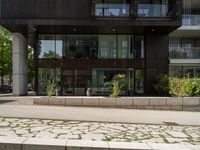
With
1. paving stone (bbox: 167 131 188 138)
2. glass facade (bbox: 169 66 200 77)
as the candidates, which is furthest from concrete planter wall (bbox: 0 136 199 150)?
glass facade (bbox: 169 66 200 77)

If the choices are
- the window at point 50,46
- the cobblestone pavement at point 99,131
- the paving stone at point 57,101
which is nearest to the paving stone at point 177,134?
the cobblestone pavement at point 99,131

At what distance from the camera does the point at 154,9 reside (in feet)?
91.1

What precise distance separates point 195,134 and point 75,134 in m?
3.85

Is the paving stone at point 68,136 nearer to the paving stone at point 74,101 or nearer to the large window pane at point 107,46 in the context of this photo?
the paving stone at point 74,101

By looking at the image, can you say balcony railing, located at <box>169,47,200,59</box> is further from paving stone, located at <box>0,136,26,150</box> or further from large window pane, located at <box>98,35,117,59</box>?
paving stone, located at <box>0,136,26,150</box>

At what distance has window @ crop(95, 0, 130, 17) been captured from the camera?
90.5 feet

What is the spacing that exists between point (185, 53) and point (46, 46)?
14604 mm

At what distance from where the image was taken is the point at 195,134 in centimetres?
1100

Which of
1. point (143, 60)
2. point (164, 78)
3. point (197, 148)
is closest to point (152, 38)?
point (143, 60)

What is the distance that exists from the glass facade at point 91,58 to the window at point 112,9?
3.42 metres

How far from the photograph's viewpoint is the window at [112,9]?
27.6 metres

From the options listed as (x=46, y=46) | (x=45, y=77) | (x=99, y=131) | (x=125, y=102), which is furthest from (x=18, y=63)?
(x=99, y=131)

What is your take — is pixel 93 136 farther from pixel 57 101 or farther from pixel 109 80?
pixel 109 80

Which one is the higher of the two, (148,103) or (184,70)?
(184,70)
